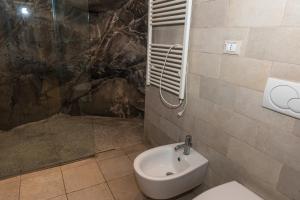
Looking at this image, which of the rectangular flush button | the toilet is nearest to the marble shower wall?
the rectangular flush button

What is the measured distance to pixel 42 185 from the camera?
192cm

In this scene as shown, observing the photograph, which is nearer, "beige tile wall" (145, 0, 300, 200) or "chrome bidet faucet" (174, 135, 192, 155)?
"beige tile wall" (145, 0, 300, 200)

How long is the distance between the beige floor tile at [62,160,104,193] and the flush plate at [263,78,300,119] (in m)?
1.61

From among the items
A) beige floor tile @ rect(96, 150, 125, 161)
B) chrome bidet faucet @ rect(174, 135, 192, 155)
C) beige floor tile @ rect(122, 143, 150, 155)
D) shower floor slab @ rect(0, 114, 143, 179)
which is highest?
chrome bidet faucet @ rect(174, 135, 192, 155)

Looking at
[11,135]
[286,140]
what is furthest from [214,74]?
[11,135]

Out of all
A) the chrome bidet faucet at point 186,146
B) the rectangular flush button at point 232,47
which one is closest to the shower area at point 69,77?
the chrome bidet faucet at point 186,146

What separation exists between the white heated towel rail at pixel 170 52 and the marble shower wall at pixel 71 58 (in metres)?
1.05

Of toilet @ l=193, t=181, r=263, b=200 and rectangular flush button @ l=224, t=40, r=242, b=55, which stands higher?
rectangular flush button @ l=224, t=40, r=242, b=55

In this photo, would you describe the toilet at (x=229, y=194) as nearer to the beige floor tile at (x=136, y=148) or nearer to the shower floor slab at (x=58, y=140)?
the beige floor tile at (x=136, y=148)

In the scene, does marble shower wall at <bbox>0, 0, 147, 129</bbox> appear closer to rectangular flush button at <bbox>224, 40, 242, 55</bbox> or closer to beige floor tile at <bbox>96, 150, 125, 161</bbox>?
beige floor tile at <bbox>96, 150, 125, 161</bbox>

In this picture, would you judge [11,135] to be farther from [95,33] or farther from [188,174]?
[188,174]

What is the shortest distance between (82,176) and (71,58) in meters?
1.64

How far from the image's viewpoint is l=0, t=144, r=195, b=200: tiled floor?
1821 millimetres

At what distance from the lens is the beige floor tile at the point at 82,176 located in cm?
194
